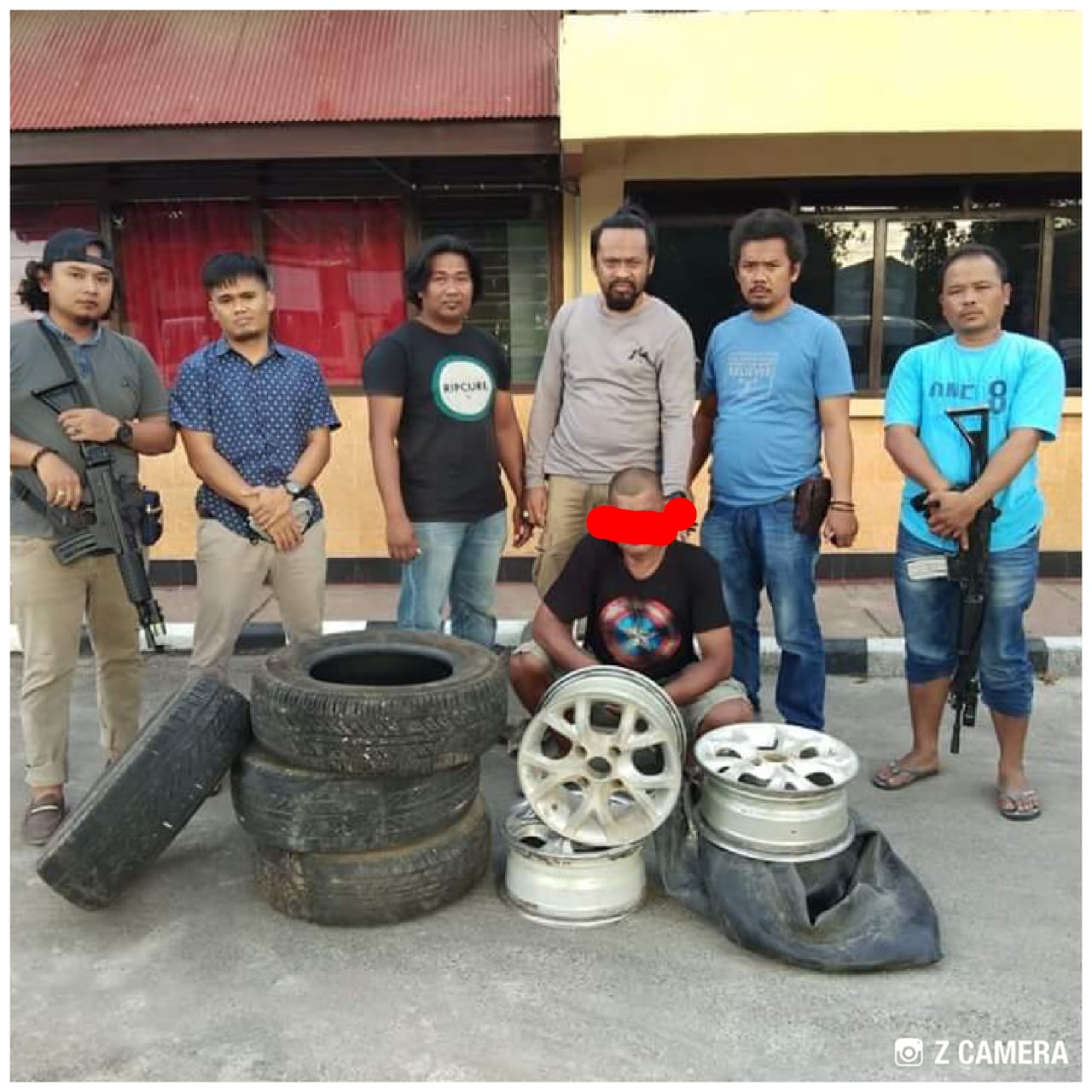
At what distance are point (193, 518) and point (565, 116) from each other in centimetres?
401

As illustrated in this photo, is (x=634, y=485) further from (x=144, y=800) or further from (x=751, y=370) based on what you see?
(x=144, y=800)

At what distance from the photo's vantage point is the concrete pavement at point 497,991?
253cm

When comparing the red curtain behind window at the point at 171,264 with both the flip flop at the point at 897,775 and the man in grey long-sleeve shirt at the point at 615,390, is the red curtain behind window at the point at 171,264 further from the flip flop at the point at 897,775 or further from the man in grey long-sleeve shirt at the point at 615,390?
the flip flop at the point at 897,775

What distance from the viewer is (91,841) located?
303 cm

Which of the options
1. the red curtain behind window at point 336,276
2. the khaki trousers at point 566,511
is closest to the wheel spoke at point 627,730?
the khaki trousers at point 566,511

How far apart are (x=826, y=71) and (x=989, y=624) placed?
3.87m

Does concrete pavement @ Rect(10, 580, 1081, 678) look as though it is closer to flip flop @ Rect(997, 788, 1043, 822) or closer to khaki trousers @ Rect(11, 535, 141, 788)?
khaki trousers @ Rect(11, 535, 141, 788)

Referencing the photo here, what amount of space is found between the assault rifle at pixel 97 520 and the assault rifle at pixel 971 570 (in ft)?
9.81

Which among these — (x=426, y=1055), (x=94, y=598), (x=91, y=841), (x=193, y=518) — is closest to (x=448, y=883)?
(x=426, y=1055)

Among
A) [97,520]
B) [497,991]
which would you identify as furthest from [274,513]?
[497,991]

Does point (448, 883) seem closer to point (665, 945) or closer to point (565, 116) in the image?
point (665, 945)

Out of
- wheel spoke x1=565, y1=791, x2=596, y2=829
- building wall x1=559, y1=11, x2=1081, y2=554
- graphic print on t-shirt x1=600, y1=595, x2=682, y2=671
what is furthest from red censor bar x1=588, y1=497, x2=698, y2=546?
building wall x1=559, y1=11, x2=1081, y2=554

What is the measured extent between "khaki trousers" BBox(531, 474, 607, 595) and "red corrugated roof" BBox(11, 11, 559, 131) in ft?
10.5

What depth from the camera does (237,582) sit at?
12.7 ft
